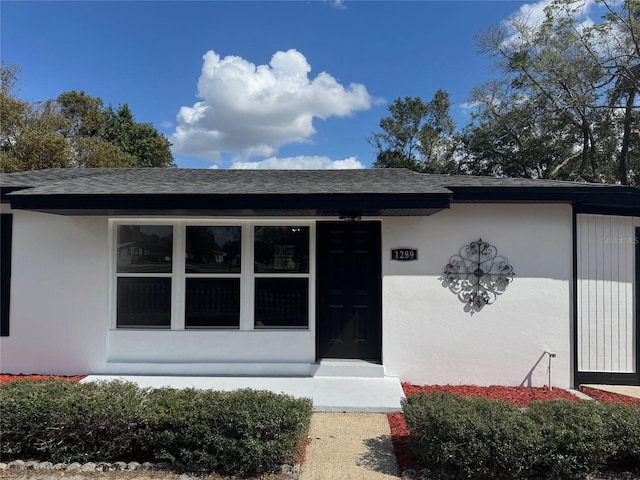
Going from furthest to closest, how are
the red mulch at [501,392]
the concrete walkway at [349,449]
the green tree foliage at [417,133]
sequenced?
the green tree foliage at [417,133] → the red mulch at [501,392] → the concrete walkway at [349,449]

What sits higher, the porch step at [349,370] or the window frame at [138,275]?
the window frame at [138,275]

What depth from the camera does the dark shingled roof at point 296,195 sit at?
16.6ft

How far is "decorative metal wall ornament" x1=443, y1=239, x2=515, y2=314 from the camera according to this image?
19.4 ft

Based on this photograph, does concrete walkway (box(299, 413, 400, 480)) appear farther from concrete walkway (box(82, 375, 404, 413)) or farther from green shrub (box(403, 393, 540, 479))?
green shrub (box(403, 393, 540, 479))

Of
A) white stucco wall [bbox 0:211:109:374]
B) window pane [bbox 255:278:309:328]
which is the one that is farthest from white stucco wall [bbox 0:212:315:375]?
window pane [bbox 255:278:309:328]

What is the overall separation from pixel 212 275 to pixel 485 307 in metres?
4.11

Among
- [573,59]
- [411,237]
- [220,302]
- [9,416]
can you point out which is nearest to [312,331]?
[220,302]

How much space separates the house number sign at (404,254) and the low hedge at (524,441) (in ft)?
9.00

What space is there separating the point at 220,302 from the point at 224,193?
6.17 feet

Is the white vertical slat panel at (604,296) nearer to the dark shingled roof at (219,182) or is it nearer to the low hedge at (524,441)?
the dark shingled roof at (219,182)

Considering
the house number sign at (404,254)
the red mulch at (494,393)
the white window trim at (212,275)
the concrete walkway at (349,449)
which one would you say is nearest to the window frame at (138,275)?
the white window trim at (212,275)

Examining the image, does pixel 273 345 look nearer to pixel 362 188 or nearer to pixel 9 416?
pixel 362 188

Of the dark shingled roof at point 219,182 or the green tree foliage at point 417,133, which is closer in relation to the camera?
the dark shingled roof at point 219,182

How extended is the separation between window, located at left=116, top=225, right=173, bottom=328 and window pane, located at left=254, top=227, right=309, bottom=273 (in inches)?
53.7
